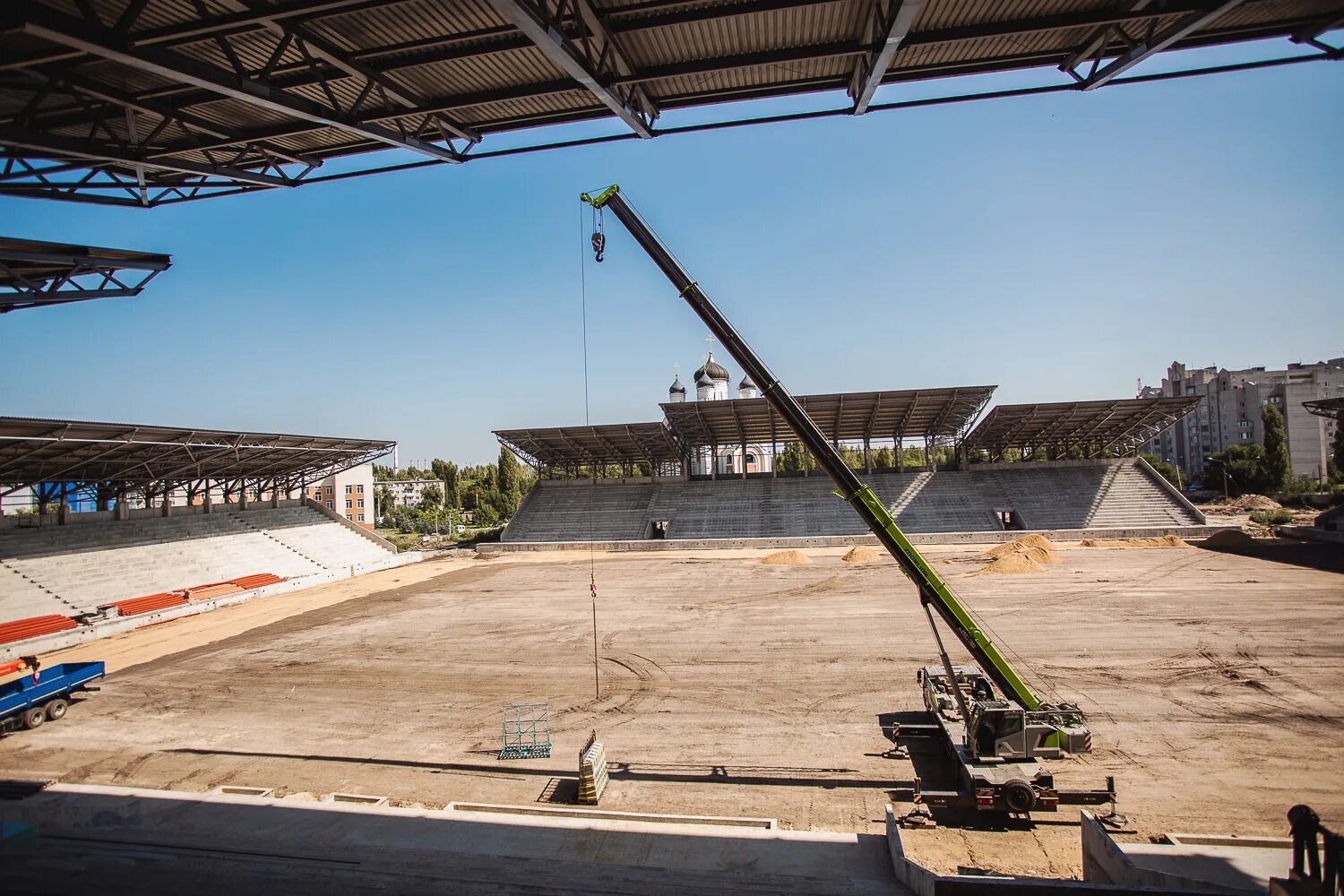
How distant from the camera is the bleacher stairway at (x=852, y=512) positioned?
4744cm

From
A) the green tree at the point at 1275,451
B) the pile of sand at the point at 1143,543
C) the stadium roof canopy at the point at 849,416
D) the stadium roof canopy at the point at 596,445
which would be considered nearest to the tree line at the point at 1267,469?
the green tree at the point at 1275,451

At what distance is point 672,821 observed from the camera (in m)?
9.75

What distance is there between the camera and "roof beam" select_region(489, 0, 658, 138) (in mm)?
6582

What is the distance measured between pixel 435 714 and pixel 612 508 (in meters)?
41.1

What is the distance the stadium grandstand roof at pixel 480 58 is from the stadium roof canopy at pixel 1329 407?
50.2 meters

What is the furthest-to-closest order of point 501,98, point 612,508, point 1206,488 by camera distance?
point 1206,488 → point 612,508 → point 501,98

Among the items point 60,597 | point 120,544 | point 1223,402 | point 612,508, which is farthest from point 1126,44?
point 1223,402

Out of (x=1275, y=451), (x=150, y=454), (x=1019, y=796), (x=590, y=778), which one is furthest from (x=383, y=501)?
(x=1275, y=451)

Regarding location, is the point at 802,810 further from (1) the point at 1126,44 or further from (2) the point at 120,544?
(2) the point at 120,544

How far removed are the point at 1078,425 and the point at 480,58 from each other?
55.2 metres

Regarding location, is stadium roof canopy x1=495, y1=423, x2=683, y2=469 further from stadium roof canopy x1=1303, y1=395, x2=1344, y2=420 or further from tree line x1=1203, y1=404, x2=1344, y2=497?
tree line x1=1203, y1=404, x2=1344, y2=497

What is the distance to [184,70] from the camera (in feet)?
24.9

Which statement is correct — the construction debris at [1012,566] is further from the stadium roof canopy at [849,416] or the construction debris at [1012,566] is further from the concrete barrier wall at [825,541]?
the stadium roof canopy at [849,416]

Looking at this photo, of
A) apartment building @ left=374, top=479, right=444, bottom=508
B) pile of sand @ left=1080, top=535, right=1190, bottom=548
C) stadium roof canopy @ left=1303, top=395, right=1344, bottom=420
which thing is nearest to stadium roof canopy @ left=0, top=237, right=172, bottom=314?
pile of sand @ left=1080, top=535, right=1190, bottom=548
